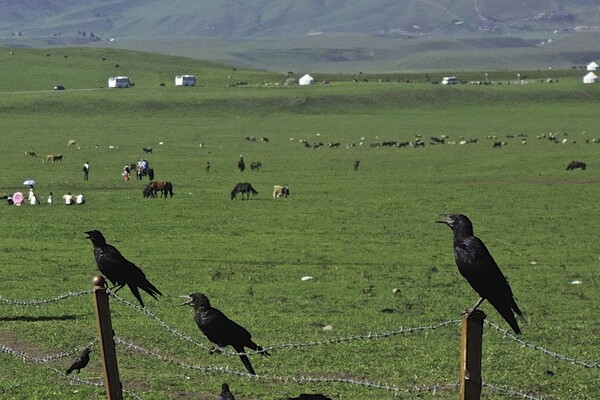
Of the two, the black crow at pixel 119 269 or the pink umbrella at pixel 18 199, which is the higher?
the black crow at pixel 119 269

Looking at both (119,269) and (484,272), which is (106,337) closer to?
(119,269)

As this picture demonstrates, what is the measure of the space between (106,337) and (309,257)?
19.6m

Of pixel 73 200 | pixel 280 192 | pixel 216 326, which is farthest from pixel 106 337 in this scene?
pixel 280 192

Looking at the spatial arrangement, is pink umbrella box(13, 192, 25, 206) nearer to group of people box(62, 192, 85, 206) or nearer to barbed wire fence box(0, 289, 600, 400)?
group of people box(62, 192, 85, 206)

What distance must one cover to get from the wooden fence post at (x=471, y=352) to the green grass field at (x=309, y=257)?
2.48 meters

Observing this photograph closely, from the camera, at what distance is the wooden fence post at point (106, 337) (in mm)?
10406

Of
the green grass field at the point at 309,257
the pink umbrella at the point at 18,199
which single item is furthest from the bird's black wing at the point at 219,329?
the pink umbrella at the point at 18,199

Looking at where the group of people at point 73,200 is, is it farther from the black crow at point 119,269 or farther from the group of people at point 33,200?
the black crow at point 119,269

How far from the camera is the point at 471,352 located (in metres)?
8.53

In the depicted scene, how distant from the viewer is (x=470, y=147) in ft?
254

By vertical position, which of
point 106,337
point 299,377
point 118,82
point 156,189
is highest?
point 106,337

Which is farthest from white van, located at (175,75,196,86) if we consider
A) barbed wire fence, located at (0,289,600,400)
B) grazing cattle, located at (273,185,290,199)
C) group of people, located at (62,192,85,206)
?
Result: barbed wire fence, located at (0,289,600,400)

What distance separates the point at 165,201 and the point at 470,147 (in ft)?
119

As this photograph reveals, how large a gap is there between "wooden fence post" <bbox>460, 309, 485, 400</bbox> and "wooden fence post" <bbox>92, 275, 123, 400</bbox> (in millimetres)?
3439
